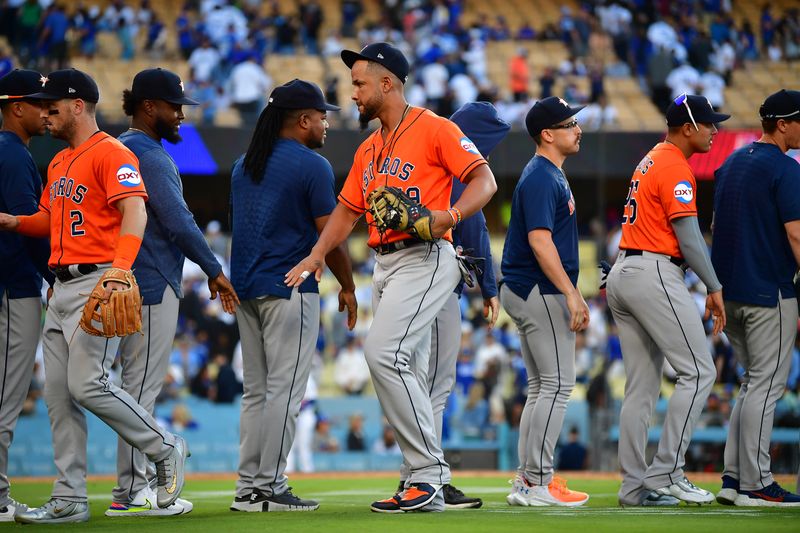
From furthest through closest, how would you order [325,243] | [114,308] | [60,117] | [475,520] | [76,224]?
1. [325,243]
2. [60,117]
3. [76,224]
4. [114,308]
5. [475,520]

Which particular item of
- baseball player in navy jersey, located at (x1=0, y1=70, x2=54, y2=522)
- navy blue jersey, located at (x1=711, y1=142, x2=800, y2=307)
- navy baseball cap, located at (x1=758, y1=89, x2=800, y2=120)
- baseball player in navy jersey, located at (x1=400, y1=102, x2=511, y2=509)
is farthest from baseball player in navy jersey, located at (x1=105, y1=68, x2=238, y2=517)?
navy baseball cap, located at (x1=758, y1=89, x2=800, y2=120)

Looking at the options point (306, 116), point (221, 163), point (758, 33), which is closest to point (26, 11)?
point (221, 163)

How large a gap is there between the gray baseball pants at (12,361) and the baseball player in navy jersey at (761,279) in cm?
386

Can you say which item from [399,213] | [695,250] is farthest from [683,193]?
[399,213]

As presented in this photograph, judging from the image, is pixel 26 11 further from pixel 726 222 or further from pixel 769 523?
pixel 769 523

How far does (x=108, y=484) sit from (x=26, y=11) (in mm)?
11581

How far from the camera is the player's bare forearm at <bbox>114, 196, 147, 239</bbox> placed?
515 cm

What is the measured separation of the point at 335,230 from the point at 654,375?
6.45 ft

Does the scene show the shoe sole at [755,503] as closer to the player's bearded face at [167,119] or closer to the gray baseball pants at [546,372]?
the gray baseball pants at [546,372]

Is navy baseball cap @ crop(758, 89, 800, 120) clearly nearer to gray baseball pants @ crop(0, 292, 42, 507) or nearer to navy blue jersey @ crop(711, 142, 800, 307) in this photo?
navy blue jersey @ crop(711, 142, 800, 307)

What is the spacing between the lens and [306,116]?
5.96 meters

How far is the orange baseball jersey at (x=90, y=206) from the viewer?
5305mm

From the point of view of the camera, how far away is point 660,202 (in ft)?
19.4

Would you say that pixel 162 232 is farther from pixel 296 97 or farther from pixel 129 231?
pixel 296 97
